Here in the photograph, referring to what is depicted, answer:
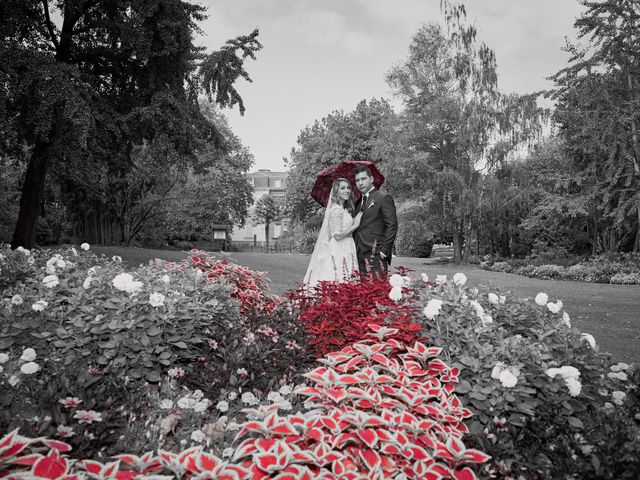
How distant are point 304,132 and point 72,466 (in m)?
39.5

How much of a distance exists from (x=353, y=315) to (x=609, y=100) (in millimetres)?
18003

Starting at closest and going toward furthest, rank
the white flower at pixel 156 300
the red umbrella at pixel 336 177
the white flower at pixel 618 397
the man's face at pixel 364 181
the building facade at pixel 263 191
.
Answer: the white flower at pixel 618 397 < the white flower at pixel 156 300 < the man's face at pixel 364 181 < the red umbrella at pixel 336 177 < the building facade at pixel 263 191

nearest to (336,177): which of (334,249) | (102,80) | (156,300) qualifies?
(334,249)

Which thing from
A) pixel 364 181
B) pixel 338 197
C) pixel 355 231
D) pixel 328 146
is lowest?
pixel 355 231

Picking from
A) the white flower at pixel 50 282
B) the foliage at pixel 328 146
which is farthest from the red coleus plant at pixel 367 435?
the foliage at pixel 328 146

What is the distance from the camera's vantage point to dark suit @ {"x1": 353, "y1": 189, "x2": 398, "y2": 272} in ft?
19.2

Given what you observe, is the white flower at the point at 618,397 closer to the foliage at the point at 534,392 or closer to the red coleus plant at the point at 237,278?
the foliage at the point at 534,392

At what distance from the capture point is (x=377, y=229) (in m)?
6.13

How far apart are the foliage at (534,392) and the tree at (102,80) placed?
27.9 feet

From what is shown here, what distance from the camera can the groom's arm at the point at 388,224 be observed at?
5820 mm

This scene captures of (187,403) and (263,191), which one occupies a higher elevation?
(263,191)

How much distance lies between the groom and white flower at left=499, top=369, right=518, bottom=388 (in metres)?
3.36

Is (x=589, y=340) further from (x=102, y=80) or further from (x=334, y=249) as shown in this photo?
(x=102, y=80)

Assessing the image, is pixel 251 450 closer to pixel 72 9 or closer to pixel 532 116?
pixel 72 9
